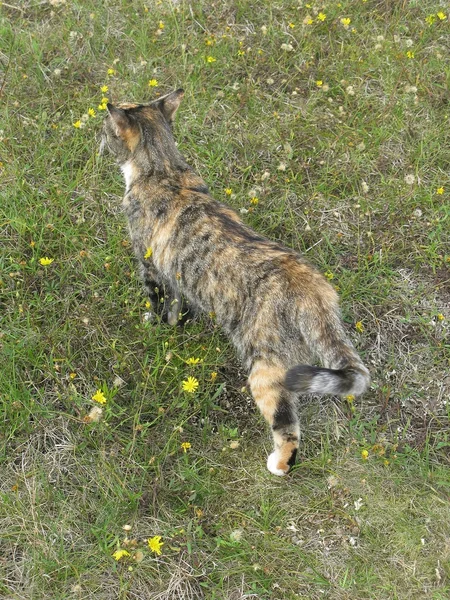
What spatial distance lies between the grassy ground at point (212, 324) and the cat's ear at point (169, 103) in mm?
453

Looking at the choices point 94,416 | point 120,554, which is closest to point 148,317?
point 94,416

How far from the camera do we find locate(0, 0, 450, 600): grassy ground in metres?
2.89

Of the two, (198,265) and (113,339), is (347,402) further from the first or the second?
(113,339)

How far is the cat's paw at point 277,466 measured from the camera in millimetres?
3131

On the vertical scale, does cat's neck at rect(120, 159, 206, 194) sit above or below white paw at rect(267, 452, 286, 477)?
above

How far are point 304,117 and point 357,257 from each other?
1.24m

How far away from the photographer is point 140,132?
3.61 m

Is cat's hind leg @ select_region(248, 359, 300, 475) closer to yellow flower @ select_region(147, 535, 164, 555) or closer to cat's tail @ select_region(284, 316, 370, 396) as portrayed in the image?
cat's tail @ select_region(284, 316, 370, 396)

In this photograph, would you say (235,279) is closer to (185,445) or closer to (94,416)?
(185,445)

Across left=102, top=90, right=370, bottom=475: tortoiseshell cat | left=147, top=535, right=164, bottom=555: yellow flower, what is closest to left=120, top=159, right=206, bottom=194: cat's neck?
left=102, top=90, right=370, bottom=475: tortoiseshell cat

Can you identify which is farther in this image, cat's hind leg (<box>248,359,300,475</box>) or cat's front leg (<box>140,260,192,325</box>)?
cat's front leg (<box>140,260,192,325</box>)

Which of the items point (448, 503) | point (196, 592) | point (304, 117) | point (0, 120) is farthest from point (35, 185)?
point (448, 503)

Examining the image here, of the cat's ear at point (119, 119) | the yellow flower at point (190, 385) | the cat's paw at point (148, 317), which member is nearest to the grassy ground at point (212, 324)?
the cat's paw at point (148, 317)

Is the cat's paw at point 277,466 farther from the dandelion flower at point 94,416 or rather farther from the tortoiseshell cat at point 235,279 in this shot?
the dandelion flower at point 94,416
